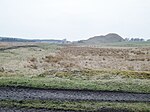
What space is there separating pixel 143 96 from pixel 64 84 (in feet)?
21.7

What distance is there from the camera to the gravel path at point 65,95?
70.1 feet

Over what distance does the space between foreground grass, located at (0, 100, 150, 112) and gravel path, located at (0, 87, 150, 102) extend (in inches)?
46.4

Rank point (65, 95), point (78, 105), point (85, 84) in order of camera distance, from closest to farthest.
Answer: point (78, 105) → point (65, 95) → point (85, 84)

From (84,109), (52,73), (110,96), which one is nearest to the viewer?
(84,109)

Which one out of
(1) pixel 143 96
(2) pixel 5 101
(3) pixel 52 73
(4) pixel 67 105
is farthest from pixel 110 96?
(3) pixel 52 73

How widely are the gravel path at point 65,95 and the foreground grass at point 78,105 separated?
118cm

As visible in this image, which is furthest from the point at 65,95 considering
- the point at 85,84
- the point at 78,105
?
the point at 85,84

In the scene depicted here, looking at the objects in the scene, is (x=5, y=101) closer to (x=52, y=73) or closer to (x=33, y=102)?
(x=33, y=102)

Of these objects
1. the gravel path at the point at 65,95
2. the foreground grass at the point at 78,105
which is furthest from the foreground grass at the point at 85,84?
the foreground grass at the point at 78,105

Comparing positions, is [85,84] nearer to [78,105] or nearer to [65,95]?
[65,95]

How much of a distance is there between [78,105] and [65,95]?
305cm

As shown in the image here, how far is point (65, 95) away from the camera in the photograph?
22266 millimetres

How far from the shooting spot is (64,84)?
82.7ft

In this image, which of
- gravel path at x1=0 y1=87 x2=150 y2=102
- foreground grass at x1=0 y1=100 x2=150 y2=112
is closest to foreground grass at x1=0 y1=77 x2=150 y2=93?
gravel path at x1=0 y1=87 x2=150 y2=102
